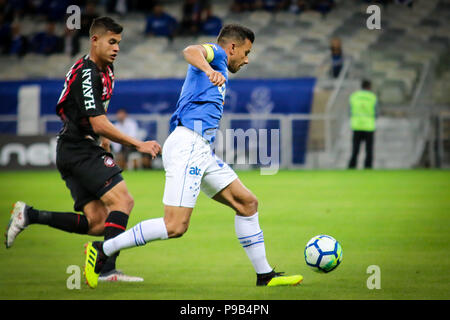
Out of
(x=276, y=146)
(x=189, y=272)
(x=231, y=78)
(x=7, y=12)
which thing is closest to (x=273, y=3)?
(x=231, y=78)

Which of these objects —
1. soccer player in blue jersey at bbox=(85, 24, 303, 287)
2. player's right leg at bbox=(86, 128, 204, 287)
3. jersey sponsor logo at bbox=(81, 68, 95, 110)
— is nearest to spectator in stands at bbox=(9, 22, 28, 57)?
jersey sponsor logo at bbox=(81, 68, 95, 110)

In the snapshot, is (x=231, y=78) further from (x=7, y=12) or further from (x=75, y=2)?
(x=7, y=12)

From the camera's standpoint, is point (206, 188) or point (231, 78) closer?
point (206, 188)

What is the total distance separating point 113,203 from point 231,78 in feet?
54.7

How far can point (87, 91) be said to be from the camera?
20.0 ft

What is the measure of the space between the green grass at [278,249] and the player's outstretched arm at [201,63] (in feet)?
5.12

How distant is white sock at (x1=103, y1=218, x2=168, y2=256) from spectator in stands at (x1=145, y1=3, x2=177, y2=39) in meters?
21.4

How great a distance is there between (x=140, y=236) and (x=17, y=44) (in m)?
23.1

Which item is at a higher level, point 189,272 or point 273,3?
point 273,3

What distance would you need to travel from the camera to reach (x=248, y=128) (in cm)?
2125

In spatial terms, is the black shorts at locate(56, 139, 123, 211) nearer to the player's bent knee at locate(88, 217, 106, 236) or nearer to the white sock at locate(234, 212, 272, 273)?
the player's bent knee at locate(88, 217, 106, 236)

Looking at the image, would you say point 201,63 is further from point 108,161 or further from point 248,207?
point 108,161
